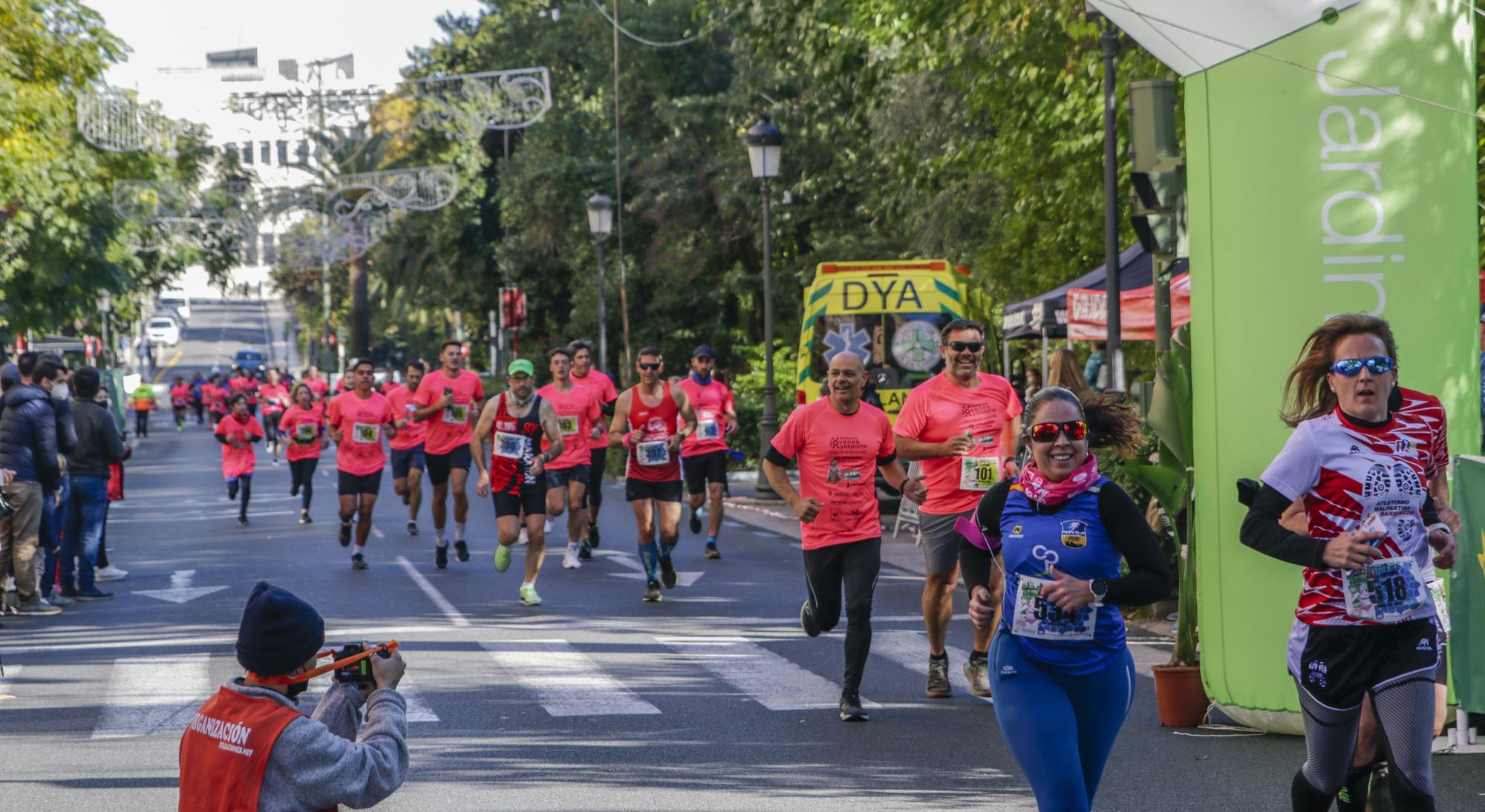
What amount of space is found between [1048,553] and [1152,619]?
751 centimetres

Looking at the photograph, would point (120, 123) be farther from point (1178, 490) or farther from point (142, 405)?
point (142, 405)

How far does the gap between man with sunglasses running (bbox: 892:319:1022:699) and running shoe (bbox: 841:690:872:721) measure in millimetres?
800

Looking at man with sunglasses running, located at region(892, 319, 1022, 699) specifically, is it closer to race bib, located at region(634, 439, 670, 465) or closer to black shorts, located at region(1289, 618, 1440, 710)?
black shorts, located at region(1289, 618, 1440, 710)

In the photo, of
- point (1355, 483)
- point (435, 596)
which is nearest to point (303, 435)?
point (435, 596)

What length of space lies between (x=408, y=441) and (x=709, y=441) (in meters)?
3.71

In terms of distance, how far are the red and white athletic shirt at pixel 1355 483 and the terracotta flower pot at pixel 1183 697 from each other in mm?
3227

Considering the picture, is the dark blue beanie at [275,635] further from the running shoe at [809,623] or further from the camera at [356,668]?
the running shoe at [809,623]

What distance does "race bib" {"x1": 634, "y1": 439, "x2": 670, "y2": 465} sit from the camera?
14.3 metres

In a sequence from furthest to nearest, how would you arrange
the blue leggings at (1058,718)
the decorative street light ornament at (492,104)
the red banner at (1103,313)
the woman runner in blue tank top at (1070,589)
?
the decorative street light ornament at (492,104) < the red banner at (1103,313) < the woman runner in blue tank top at (1070,589) < the blue leggings at (1058,718)

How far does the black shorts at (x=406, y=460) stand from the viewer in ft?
62.4

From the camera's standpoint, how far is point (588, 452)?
16.1 meters

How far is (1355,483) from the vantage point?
17.7 ft

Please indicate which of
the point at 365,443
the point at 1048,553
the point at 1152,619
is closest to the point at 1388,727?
the point at 1048,553

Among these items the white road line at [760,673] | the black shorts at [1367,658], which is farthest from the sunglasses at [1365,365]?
the white road line at [760,673]
